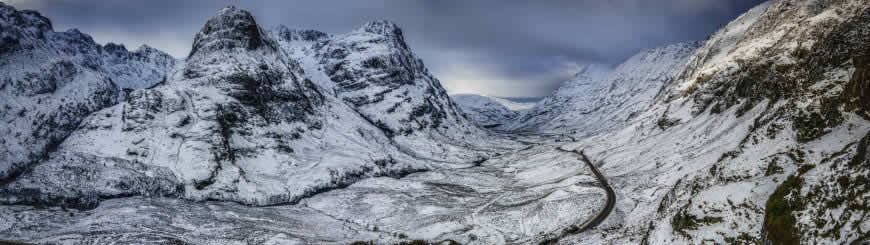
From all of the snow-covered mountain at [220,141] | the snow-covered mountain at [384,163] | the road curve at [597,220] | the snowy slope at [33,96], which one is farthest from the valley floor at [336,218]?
the snowy slope at [33,96]

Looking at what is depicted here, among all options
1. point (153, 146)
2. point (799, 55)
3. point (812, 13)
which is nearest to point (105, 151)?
point (153, 146)

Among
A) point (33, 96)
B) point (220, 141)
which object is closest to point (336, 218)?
point (220, 141)

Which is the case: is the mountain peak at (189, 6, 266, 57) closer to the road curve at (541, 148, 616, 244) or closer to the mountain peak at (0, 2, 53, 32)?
the mountain peak at (0, 2, 53, 32)

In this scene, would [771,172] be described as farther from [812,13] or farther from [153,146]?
[812,13]

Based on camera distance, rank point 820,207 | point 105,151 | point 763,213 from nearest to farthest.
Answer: point 820,207
point 763,213
point 105,151

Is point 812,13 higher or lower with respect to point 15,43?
higher

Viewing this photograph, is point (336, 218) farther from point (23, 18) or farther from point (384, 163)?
point (23, 18)

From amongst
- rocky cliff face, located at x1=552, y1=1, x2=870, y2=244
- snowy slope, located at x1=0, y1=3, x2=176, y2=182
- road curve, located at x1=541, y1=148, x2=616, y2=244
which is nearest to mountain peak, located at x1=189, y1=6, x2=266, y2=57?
snowy slope, located at x1=0, y1=3, x2=176, y2=182
